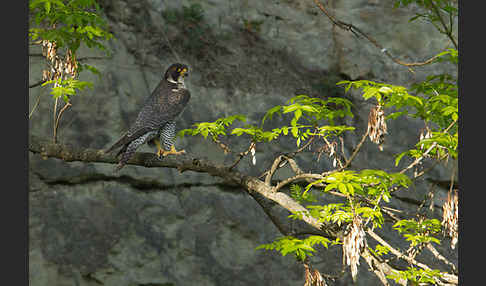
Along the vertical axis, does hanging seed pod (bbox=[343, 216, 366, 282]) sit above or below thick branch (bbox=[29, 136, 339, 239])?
above

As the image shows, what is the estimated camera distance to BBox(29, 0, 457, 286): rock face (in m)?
4.46

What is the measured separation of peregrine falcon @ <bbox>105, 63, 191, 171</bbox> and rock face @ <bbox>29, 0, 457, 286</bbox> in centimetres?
154

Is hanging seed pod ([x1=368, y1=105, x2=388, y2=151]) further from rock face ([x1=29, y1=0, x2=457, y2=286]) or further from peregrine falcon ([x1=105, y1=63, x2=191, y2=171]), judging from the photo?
rock face ([x1=29, y1=0, x2=457, y2=286])

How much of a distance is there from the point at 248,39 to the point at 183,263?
9.45ft

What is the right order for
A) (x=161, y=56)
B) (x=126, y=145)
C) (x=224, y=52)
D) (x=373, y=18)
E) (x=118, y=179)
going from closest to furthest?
(x=126, y=145) → (x=118, y=179) → (x=161, y=56) → (x=224, y=52) → (x=373, y=18)

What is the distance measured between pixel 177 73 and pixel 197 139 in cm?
159

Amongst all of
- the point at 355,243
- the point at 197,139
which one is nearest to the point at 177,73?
the point at 197,139

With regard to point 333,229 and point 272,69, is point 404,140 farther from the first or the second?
point 333,229

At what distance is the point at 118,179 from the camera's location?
4.62 m

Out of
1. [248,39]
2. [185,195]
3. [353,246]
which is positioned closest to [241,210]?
[185,195]

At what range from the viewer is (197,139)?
4895 millimetres

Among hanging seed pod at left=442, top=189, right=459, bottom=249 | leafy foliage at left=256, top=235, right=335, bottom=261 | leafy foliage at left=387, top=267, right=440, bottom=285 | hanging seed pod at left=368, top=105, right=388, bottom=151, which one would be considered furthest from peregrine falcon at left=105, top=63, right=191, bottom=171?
hanging seed pod at left=442, top=189, right=459, bottom=249

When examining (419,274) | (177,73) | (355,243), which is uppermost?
(177,73)

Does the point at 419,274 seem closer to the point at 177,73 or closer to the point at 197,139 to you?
the point at 177,73
